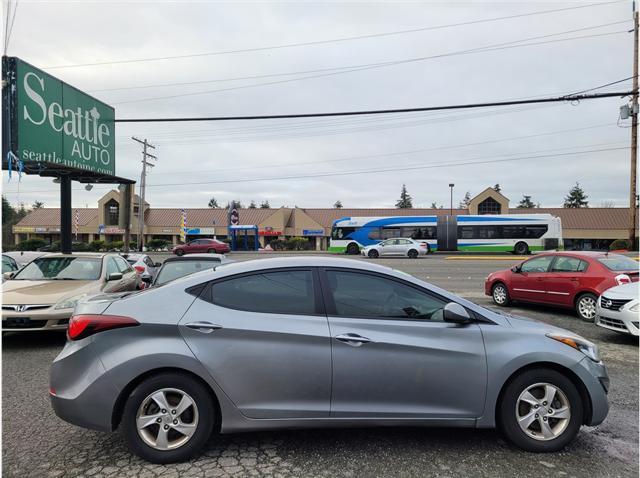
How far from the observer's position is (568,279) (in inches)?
366

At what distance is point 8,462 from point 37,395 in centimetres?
159

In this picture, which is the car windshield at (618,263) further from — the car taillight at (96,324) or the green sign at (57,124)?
the green sign at (57,124)

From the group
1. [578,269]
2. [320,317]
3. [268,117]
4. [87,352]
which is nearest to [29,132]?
[268,117]

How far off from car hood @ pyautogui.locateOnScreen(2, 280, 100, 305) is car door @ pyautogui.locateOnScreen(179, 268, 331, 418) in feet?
14.9

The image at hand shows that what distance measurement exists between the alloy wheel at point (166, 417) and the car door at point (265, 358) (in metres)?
0.31

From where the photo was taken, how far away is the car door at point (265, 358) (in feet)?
10.8

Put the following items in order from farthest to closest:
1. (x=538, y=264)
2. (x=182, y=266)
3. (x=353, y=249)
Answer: (x=353, y=249), (x=538, y=264), (x=182, y=266)

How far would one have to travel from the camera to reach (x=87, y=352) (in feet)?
10.8

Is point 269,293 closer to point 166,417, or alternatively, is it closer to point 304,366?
point 304,366

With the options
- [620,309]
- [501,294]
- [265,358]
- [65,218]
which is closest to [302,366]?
[265,358]

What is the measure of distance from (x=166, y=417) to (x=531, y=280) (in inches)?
359

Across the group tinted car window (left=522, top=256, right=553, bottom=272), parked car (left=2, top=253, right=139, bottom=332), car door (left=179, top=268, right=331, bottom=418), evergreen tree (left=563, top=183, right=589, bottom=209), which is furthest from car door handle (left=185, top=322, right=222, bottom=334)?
evergreen tree (left=563, top=183, right=589, bottom=209)

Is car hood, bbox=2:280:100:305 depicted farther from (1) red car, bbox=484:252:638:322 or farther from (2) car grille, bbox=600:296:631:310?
(1) red car, bbox=484:252:638:322

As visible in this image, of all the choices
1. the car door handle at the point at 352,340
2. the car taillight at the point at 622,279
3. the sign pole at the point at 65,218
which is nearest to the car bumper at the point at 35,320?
the car door handle at the point at 352,340
